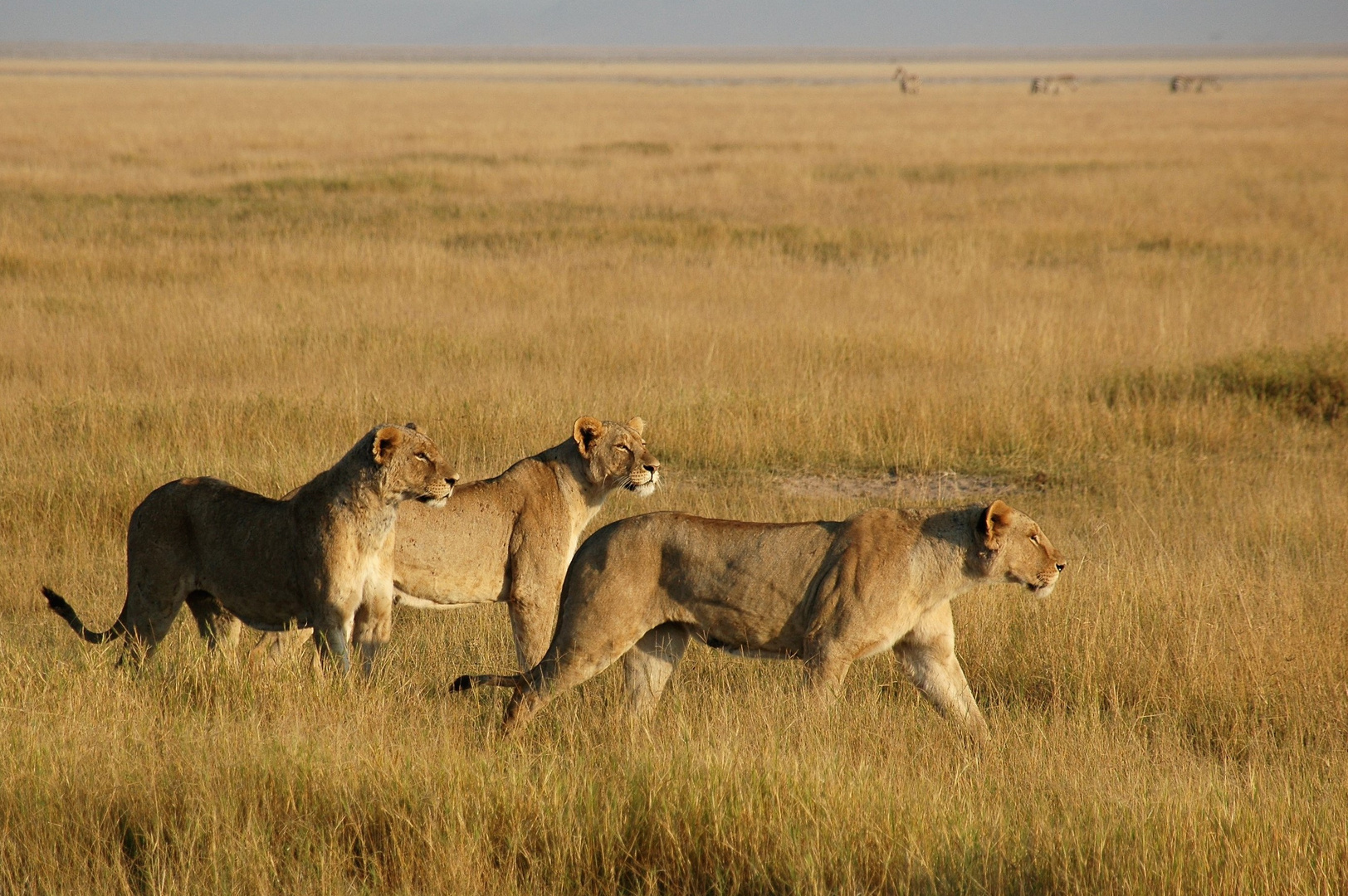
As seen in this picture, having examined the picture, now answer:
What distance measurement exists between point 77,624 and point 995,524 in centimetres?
391

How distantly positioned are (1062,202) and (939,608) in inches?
833

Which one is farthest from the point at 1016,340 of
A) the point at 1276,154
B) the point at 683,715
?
the point at 1276,154

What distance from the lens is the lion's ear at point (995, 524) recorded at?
534 cm

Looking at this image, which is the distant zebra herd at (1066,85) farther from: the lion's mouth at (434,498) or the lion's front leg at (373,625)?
the lion's front leg at (373,625)

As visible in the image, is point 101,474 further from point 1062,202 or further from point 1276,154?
point 1276,154

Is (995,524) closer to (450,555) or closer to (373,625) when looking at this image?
(450,555)

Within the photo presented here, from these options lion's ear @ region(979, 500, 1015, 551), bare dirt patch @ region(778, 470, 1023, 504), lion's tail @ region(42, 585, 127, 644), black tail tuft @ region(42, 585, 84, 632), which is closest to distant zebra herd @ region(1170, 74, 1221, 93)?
bare dirt patch @ region(778, 470, 1023, 504)

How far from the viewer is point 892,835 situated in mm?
4238

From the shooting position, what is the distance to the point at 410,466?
5859 millimetres

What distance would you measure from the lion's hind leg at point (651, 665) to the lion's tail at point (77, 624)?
227 cm

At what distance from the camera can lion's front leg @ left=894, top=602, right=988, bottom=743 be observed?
17.9 feet

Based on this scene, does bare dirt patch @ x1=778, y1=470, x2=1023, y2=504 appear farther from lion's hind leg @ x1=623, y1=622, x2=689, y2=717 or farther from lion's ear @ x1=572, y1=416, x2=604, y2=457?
lion's hind leg @ x1=623, y1=622, x2=689, y2=717

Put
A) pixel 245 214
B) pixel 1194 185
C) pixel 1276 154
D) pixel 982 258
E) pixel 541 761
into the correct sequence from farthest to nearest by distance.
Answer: pixel 1276 154 → pixel 1194 185 → pixel 245 214 → pixel 982 258 → pixel 541 761

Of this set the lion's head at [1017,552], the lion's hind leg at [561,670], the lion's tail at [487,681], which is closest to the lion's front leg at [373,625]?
the lion's tail at [487,681]
